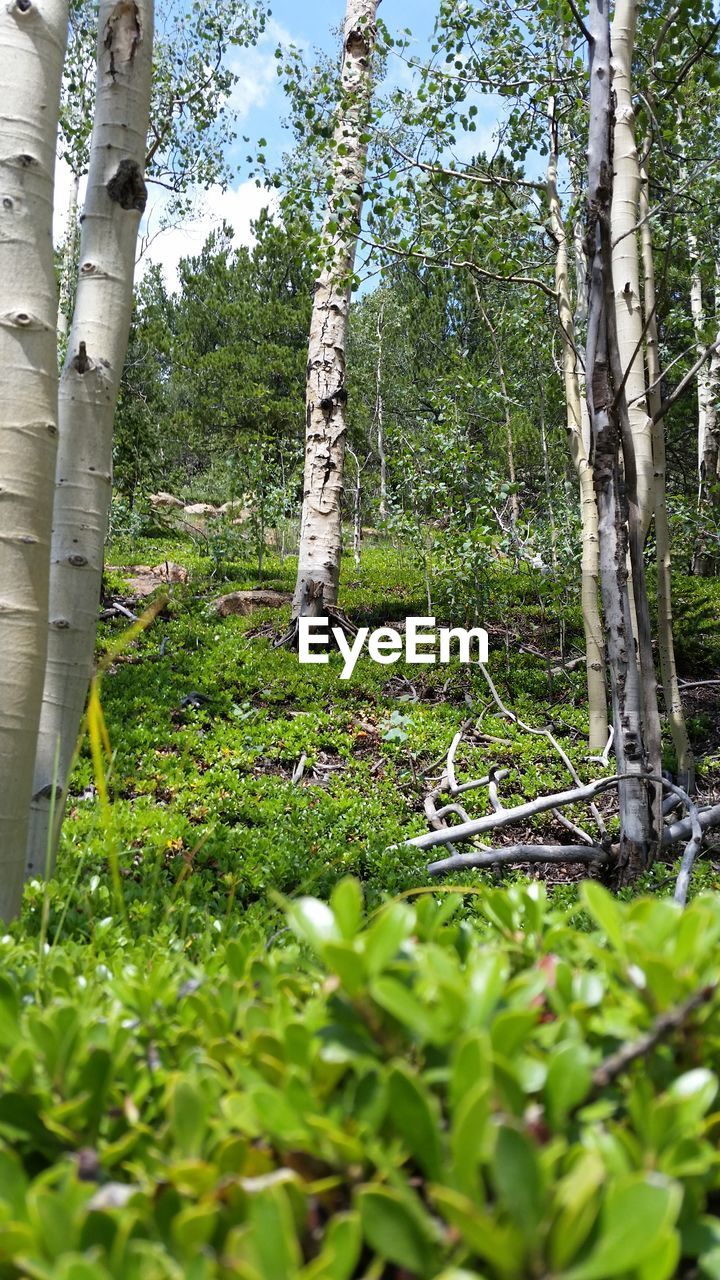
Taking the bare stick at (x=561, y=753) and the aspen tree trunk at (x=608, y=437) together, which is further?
the bare stick at (x=561, y=753)

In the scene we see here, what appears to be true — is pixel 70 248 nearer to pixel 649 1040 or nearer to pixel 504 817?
pixel 504 817

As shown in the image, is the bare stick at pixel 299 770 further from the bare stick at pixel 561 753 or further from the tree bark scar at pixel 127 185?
the tree bark scar at pixel 127 185

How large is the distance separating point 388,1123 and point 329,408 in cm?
780

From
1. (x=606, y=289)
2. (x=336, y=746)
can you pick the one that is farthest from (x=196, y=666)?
(x=606, y=289)

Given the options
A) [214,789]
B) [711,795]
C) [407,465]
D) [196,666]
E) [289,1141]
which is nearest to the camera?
[289,1141]

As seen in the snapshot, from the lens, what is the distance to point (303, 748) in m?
6.01

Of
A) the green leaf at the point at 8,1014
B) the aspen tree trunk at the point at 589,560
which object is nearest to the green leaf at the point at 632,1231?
the green leaf at the point at 8,1014

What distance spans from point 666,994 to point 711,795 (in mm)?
5371

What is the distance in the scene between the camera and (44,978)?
3.97 ft

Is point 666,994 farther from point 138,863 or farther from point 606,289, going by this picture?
point 138,863

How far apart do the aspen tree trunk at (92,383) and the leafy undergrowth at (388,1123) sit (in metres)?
1.63

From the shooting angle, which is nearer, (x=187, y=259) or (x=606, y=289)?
(x=606, y=289)

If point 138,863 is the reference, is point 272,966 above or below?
above

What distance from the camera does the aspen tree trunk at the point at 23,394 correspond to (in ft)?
6.11
